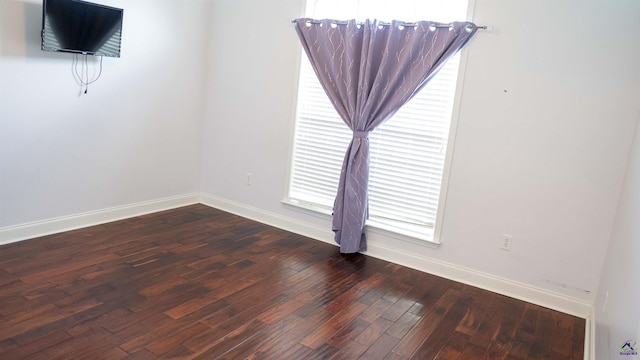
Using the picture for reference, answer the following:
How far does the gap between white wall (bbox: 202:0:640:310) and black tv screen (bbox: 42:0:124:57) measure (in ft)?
8.73

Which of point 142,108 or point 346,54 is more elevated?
point 346,54

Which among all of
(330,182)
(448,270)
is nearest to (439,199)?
(448,270)

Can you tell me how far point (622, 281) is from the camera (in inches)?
87.7

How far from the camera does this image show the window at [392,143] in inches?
144

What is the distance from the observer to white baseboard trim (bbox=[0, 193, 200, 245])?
3.55 meters

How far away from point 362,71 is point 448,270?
170 centimetres

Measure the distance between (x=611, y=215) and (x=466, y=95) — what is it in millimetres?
1250

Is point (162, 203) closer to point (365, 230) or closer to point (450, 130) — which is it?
point (365, 230)

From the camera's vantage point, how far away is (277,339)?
102 inches

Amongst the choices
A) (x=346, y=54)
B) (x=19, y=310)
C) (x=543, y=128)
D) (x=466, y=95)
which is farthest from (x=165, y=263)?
(x=543, y=128)

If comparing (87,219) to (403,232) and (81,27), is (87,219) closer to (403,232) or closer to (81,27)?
(81,27)

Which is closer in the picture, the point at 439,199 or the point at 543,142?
the point at 543,142

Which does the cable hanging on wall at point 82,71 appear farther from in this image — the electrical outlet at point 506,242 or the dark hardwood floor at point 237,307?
the electrical outlet at point 506,242

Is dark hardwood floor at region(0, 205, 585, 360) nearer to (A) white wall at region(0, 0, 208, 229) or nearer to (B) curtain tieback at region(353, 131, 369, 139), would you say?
(A) white wall at region(0, 0, 208, 229)
